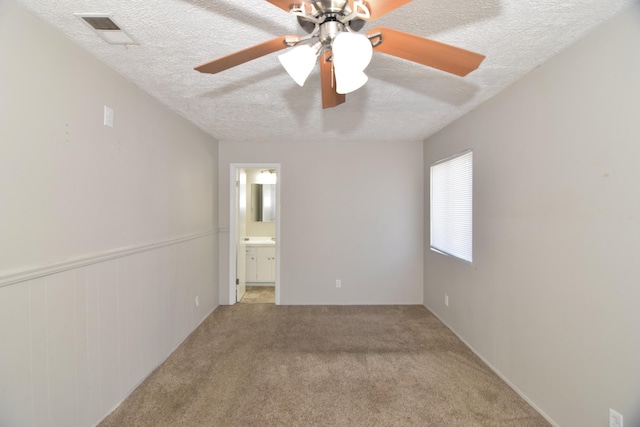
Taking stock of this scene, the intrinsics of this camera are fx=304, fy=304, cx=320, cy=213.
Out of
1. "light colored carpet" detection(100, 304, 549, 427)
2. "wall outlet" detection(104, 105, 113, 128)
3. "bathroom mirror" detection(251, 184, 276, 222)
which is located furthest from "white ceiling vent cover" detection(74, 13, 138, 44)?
"bathroom mirror" detection(251, 184, 276, 222)

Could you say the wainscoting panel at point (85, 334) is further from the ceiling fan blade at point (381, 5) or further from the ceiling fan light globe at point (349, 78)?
the ceiling fan blade at point (381, 5)

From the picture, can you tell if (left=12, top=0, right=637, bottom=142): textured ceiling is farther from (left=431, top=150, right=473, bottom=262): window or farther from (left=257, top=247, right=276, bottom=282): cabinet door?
(left=257, top=247, right=276, bottom=282): cabinet door

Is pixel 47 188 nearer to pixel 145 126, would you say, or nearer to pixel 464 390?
pixel 145 126

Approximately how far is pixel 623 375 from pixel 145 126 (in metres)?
3.46

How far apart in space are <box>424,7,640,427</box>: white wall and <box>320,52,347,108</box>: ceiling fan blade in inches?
54.4

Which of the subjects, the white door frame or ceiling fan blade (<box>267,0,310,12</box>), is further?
the white door frame

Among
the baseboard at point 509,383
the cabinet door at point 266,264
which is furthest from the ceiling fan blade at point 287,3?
the cabinet door at point 266,264

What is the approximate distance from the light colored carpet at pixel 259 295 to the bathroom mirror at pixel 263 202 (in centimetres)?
124

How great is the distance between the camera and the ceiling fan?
0.99 m

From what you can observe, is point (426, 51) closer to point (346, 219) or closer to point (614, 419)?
point (614, 419)

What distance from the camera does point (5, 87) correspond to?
1384 millimetres

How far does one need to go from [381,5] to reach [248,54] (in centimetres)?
54

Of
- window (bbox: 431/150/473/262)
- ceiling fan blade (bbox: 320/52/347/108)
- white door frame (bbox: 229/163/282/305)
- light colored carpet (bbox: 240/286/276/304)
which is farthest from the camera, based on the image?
light colored carpet (bbox: 240/286/276/304)

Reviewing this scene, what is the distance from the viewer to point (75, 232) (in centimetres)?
178
